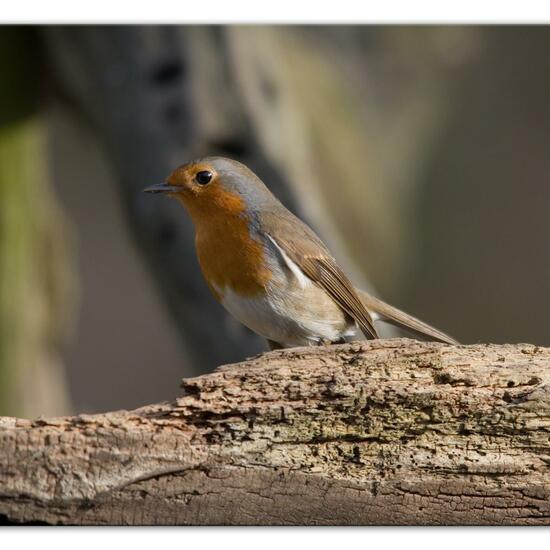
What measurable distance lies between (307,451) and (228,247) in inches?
36.0

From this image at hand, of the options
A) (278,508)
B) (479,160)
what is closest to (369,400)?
(278,508)

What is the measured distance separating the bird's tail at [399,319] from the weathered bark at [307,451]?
883 mm

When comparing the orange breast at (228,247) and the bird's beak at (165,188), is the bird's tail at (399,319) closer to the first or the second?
the orange breast at (228,247)

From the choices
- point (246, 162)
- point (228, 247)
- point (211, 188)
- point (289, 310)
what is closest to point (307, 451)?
point (289, 310)

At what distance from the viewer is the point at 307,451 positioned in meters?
2.75

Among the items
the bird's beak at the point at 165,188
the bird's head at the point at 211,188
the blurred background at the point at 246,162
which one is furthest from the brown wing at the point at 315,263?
the blurred background at the point at 246,162

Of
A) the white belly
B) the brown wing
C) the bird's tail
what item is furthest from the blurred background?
the white belly

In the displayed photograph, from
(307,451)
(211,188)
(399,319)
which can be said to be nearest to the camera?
(307,451)

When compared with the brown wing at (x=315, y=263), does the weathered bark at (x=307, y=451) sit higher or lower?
lower

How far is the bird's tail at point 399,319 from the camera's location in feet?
12.3

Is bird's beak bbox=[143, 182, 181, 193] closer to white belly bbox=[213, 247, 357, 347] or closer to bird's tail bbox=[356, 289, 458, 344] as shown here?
white belly bbox=[213, 247, 357, 347]

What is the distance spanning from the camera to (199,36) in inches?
→ 199

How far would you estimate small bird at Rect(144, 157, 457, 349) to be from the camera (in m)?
3.37

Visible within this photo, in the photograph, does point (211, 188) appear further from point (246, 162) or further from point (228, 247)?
point (246, 162)
